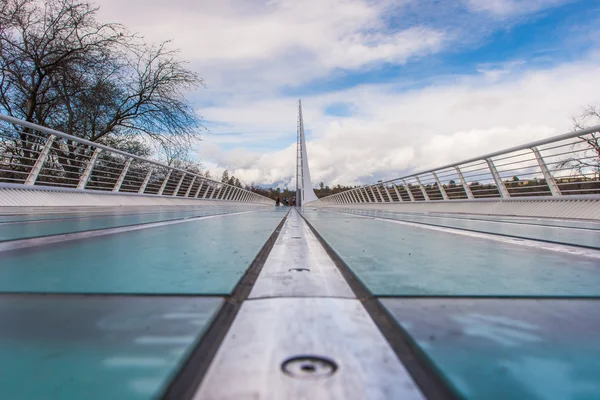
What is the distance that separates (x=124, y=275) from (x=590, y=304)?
1272mm

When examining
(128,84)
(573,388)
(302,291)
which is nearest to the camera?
(573,388)

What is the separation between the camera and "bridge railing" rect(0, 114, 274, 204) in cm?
574

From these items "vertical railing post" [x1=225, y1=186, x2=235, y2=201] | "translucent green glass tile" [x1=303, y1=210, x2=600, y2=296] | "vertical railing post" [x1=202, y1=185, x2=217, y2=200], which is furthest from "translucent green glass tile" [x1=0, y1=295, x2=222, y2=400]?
"vertical railing post" [x1=225, y1=186, x2=235, y2=201]

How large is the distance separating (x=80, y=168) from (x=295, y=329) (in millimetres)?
7523

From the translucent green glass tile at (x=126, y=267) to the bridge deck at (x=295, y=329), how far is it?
1 centimetres

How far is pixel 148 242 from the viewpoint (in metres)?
2.04

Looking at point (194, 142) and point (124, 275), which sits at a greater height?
point (194, 142)

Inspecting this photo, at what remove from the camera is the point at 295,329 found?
70 centimetres

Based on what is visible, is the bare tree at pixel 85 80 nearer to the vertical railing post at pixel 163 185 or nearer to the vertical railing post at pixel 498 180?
the vertical railing post at pixel 163 185

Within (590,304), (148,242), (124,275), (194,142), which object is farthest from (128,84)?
(590,304)

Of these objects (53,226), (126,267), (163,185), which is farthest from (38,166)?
(126,267)

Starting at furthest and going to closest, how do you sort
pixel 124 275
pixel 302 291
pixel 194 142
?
pixel 194 142 → pixel 124 275 → pixel 302 291

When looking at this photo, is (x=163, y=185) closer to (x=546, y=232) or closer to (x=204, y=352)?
(x=546, y=232)

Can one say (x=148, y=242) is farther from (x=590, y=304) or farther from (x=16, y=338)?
(x=590, y=304)
